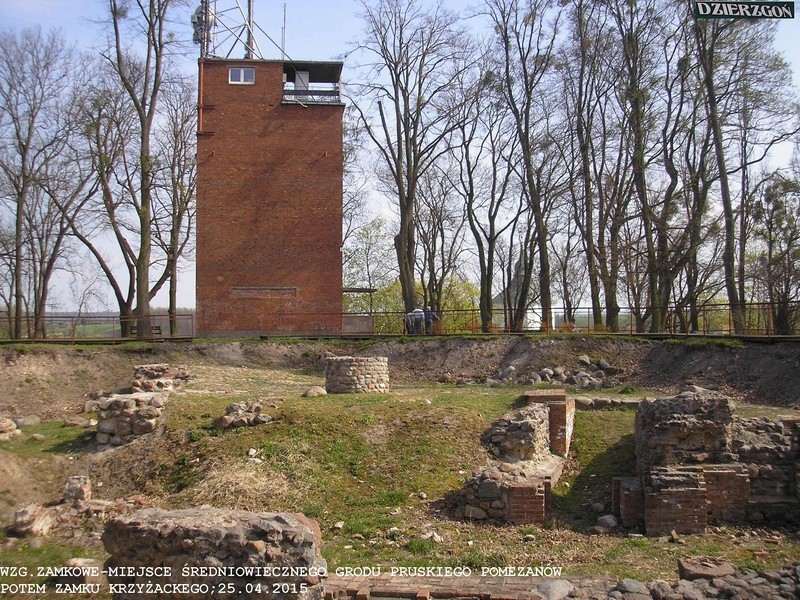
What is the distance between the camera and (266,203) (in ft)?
109

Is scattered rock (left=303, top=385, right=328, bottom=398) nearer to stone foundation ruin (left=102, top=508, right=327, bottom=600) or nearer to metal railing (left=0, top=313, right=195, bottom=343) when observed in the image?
stone foundation ruin (left=102, top=508, right=327, bottom=600)

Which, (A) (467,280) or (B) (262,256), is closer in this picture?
(B) (262,256)

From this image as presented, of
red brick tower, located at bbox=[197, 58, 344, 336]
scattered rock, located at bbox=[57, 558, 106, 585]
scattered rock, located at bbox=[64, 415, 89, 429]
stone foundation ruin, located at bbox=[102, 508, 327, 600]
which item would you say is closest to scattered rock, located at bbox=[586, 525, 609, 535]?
stone foundation ruin, located at bbox=[102, 508, 327, 600]

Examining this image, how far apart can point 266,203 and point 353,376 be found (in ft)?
57.0

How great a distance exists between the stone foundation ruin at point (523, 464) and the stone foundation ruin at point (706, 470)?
1.49m

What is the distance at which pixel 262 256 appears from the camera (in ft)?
108

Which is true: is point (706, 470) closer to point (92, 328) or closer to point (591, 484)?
point (591, 484)

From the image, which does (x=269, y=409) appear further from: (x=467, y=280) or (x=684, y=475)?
→ (x=467, y=280)

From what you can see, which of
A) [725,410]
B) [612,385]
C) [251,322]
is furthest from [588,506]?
[251,322]

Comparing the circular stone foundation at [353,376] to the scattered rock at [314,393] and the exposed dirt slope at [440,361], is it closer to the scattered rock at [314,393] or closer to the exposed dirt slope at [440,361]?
the scattered rock at [314,393]

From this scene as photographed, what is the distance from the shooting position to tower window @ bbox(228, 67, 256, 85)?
33750mm

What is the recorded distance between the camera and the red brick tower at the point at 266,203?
3256 centimetres

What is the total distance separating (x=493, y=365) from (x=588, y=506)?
14078 mm

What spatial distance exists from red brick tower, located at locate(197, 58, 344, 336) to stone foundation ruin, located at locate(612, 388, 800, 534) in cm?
2136
